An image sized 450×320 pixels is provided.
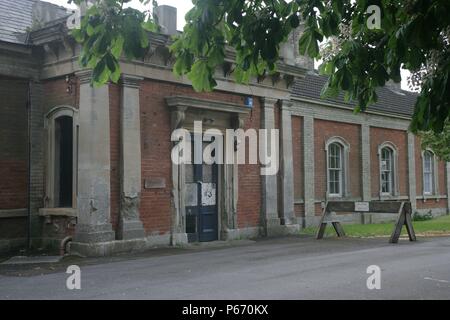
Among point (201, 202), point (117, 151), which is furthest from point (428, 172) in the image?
→ point (117, 151)

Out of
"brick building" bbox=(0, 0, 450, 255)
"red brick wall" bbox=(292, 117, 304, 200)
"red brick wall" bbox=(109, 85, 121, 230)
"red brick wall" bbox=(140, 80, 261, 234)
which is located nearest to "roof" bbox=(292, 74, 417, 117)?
"red brick wall" bbox=(292, 117, 304, 200)

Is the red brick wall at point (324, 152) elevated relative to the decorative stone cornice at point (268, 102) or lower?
lower

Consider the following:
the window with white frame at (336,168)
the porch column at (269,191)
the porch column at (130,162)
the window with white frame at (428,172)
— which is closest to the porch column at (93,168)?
the porch column at (130,162)

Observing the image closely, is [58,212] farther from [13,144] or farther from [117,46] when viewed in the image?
[117,46]

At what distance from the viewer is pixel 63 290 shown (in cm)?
848

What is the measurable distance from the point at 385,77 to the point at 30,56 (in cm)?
1011

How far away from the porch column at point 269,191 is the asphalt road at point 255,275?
2567mm

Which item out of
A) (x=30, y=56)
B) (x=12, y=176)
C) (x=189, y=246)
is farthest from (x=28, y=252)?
(x=30, y=56)

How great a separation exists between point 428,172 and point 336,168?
7682 mm

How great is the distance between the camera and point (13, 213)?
13.5 meters

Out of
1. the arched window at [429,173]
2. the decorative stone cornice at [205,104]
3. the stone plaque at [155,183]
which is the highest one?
the decorative stone cornice at [205,104]

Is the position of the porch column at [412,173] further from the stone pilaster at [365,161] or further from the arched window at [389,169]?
the stone pilaster at [365,161]

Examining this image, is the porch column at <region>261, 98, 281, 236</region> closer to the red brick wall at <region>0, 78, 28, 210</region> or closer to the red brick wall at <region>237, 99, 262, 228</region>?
the red brick wall at <region>237, 99, 262, 228</region>

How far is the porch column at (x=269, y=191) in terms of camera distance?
16422 mm
